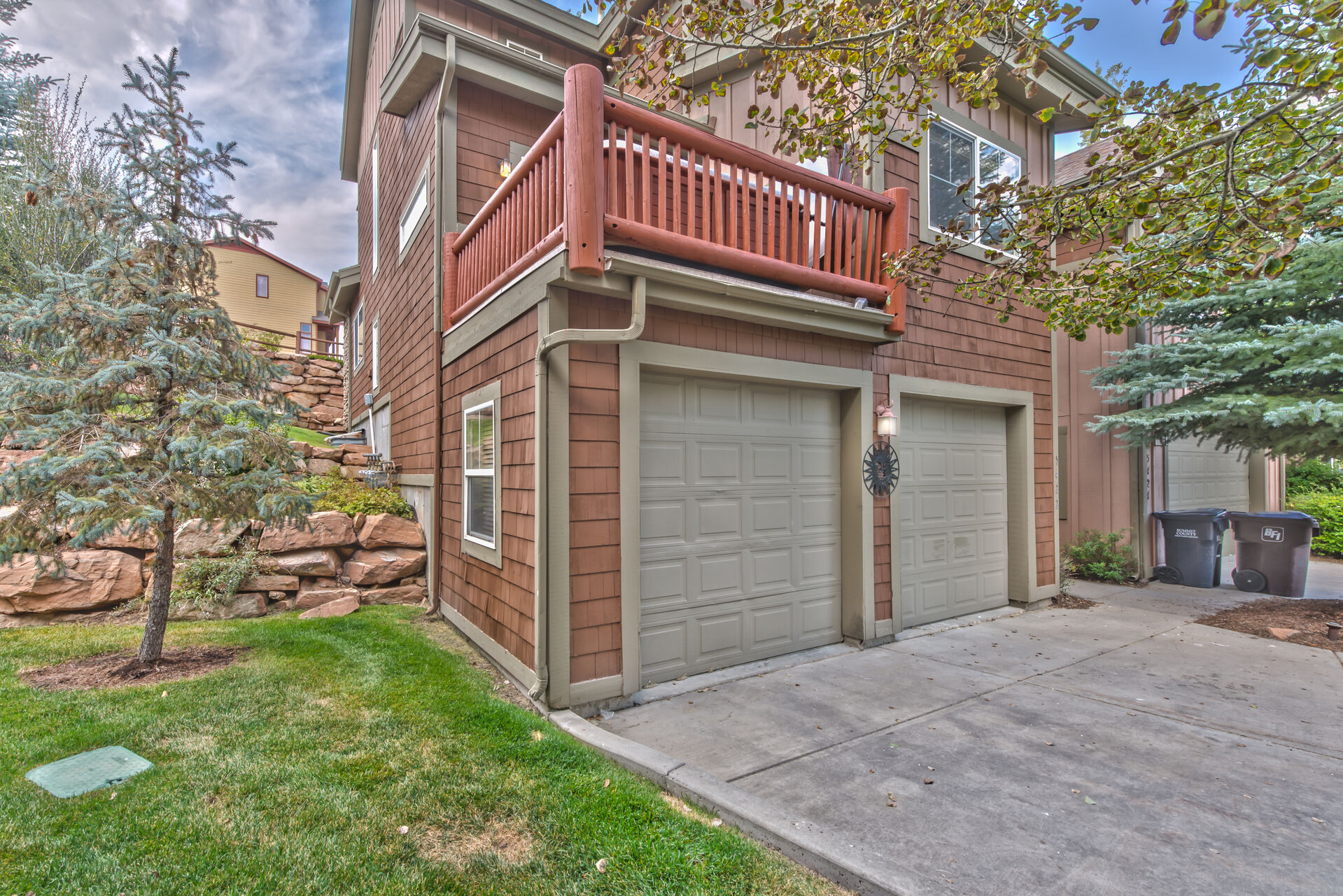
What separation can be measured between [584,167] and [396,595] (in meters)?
5.24

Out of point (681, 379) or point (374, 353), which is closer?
point (681, 379)

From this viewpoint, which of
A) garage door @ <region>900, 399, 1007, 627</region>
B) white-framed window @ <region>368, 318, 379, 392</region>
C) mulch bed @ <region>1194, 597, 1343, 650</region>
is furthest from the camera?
white-framed window @ <region>368, 318, 379, 392</region>

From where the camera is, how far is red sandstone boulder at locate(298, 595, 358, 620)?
5953 mm

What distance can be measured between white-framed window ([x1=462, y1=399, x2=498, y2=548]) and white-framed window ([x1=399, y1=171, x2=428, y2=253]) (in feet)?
9.73

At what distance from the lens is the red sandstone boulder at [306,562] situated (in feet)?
21.1

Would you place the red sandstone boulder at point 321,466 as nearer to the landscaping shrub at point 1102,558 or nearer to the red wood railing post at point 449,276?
the red wood railing post at point 449,276

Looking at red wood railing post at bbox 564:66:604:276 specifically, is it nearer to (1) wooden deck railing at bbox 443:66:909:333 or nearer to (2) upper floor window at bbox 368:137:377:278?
(1) wooden deck railing at bbox 443:66:909:333

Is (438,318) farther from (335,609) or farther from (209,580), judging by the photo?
(209,580)

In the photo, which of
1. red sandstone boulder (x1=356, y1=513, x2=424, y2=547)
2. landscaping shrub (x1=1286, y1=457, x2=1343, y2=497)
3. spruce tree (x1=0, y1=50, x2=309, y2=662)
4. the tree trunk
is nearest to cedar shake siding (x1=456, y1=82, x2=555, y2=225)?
spruce tree (x1=0, y1=50, x2=309, y2=662)

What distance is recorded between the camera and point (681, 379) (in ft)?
15.1

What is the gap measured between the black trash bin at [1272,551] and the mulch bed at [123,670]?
36.4 ft

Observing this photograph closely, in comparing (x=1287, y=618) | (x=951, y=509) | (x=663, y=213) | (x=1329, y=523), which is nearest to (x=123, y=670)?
(x=663, y=213)

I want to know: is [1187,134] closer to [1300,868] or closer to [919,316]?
[919,316]

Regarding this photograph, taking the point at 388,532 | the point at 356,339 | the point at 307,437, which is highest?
the point at 356,339
